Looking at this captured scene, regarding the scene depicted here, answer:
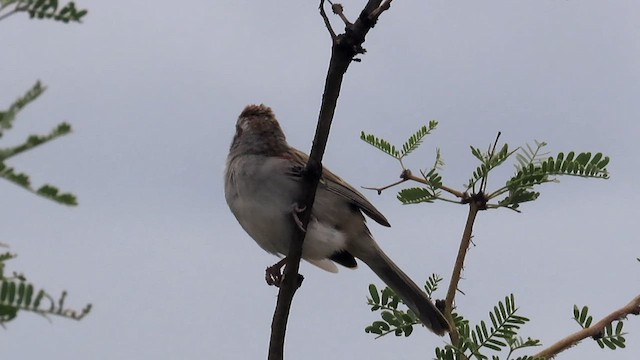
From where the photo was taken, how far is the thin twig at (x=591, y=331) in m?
3.72

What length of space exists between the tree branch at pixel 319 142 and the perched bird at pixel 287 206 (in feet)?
5.00

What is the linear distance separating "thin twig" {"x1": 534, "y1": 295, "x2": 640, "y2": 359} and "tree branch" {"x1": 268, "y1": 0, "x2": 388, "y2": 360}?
1063mm

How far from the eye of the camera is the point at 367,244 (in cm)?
690

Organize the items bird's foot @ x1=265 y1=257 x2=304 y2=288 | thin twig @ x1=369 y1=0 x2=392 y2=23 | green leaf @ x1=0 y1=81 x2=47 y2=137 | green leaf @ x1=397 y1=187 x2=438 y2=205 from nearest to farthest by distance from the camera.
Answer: green leaf @ x1=0 y1=81 x2=47 y2=137
thin twig @ x1=369 y1=0 x2=392 y2=23
green leaf @ x1=397 y1=187 x2=438 y2=205
bird's foot @ x1=265 y1=257 x2=304 y2=288

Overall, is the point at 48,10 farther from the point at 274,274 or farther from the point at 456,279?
the point at 274,274

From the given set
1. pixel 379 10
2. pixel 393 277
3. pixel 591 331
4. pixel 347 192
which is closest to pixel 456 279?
pixel 591 331

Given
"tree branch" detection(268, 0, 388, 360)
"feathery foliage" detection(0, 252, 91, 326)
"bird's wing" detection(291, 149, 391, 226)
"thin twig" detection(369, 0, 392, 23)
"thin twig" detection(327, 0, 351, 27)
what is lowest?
"feathery foliage" detection(0, 252, 91, 326)

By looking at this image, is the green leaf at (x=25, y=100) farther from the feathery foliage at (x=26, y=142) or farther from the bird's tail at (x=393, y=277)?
the bird's tail at (x=393, y=277)

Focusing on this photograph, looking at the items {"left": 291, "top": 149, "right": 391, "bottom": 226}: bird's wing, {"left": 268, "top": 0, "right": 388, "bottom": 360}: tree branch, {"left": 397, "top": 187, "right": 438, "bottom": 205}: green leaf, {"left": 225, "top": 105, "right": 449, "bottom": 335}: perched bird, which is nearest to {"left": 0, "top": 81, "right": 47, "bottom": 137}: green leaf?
{"left": 268, "top": 0, "right": 388, "bottom": 360}: tree branch

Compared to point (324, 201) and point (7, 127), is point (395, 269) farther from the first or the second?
point (7, 127)

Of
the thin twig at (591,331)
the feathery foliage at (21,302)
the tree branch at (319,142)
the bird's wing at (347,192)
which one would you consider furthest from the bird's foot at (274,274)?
the feathery foliage at (21,302)

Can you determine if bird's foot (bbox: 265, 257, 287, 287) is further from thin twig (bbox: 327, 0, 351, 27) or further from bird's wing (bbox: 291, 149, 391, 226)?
thin twig (bbox: 327, 0, 351, 27)

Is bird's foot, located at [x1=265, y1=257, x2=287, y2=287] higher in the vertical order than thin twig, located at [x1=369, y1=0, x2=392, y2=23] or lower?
higher

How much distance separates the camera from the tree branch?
331cm
